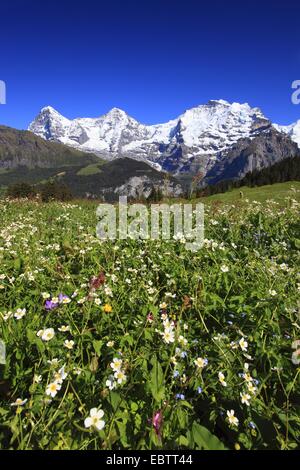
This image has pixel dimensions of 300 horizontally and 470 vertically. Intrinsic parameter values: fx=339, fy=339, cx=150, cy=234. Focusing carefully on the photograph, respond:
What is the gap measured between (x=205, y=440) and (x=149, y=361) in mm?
1144

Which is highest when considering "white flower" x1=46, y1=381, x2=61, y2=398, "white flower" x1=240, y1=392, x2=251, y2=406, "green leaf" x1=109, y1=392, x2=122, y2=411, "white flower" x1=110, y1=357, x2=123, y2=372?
"white flower" x1=110, y1=357, x2=123, y2=372

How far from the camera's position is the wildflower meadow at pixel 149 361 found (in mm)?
2621

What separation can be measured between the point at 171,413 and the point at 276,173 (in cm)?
8365

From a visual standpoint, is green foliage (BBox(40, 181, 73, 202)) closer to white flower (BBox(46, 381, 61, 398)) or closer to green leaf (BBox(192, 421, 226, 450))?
white flower (BBox(46, 381, 61, 398))

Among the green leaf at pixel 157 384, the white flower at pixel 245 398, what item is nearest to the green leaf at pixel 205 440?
the green leaf at pixel 157 384

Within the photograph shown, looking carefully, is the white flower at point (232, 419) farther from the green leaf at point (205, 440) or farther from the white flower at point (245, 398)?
the green leaf at point (205, 440)

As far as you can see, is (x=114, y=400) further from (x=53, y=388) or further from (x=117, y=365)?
(x=53, y=388)

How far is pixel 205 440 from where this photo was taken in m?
2.35

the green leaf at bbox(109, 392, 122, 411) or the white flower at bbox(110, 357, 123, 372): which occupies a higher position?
the white flower at bbox(110, 357, 123, 372)

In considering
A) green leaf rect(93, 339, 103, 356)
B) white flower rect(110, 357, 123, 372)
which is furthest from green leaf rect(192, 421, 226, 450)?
green leaf rect(93, 339, 103, 356)

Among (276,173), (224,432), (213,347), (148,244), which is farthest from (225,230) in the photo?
(276,173)

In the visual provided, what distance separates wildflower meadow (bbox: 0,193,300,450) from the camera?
8.60 feet
